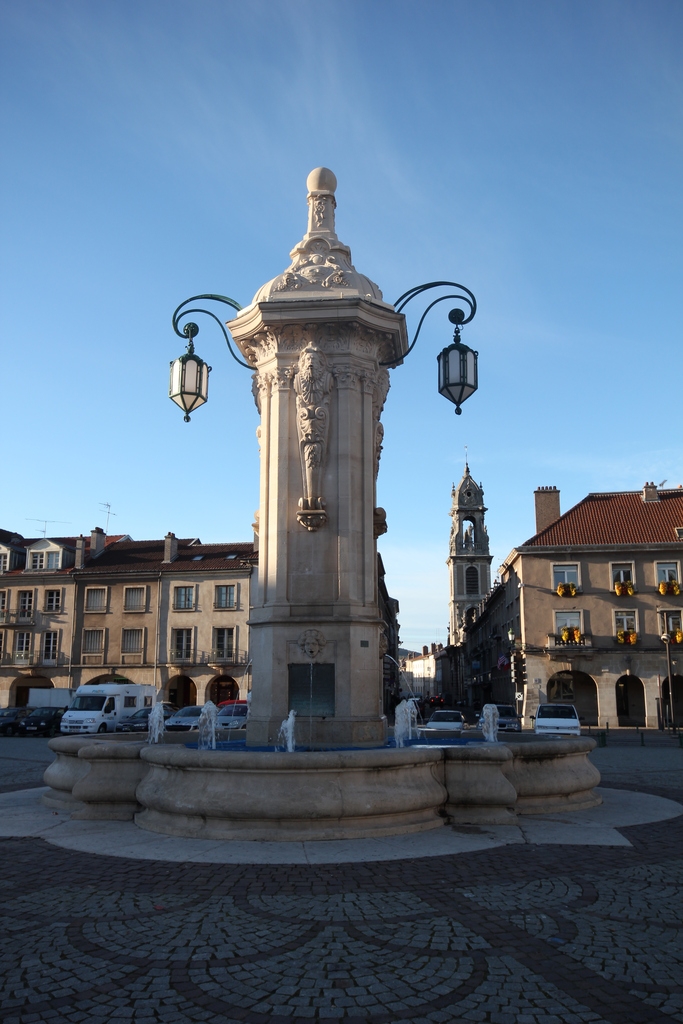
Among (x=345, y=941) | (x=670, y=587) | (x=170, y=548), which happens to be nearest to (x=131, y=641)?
(x=170, y=548)

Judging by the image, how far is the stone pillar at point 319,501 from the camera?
12820 millimetres

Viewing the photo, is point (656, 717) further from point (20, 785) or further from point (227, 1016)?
point (227, 1016)

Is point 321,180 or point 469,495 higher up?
point 469,495

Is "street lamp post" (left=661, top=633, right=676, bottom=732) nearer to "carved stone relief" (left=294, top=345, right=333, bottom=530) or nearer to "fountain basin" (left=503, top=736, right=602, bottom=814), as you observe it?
"fountain basin" (left=503, top=736, right=602, bottom=814)

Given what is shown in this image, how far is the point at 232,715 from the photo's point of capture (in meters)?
30.9

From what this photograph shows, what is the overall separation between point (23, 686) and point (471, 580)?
83.9 metres

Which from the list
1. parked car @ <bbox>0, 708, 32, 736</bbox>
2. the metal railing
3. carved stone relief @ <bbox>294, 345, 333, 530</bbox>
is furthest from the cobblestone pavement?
the metal railing

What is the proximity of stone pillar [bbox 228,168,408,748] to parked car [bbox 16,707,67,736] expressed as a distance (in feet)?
103

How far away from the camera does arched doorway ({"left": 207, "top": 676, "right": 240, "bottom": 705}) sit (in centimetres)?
5534

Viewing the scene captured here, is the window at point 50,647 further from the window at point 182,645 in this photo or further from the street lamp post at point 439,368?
the street lamp post at point 439,368

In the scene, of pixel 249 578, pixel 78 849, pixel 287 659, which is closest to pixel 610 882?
pixel 78 849

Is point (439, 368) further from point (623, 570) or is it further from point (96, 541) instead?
point (96, 541)

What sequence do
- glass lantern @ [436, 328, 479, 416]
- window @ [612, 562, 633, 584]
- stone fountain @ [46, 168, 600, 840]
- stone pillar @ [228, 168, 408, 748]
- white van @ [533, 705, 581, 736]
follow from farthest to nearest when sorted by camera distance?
window @ [612, 562, 633, 584]
white van @ [533, 705, 581, 736]
glass lantern @ [436, 328, 479, 416]
stone pillar @ [228, 168, 408, 748]
stone fountain @ [46, 168, 600, 840]

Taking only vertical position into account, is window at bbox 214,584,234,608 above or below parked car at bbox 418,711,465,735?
above
